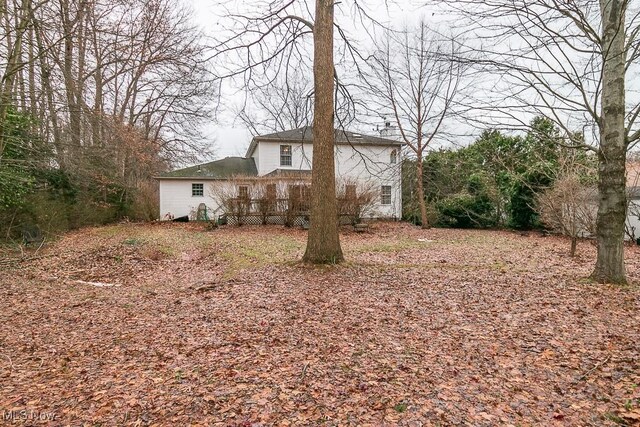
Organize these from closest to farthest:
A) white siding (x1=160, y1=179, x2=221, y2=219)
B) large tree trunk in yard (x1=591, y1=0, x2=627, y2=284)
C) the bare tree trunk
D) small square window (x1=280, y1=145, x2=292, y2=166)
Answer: large tree trunk in yard (x1=591, y1=0, x2=627, y2=284) < the bare tree trunk < white siding (x1=160, y1=179, x2=221, y2=219) < small square window (x1=280, y1=145, x2=292, y2=166)

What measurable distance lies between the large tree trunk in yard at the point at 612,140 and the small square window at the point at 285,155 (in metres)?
17.0

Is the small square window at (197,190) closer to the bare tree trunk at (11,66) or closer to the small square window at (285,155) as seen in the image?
the small square window at (285,155)

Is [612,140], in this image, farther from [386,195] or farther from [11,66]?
[386,195]

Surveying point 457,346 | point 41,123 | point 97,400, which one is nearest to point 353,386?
point 457,346

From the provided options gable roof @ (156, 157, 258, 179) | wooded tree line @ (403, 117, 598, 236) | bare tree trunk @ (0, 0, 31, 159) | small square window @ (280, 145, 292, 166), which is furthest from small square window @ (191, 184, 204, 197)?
wooded tree line @ (403, 117, 598, 236)

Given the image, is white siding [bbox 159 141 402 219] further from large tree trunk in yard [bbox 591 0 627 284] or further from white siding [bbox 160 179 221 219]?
large tree trunk in yard [bbox 591 0 627 284]

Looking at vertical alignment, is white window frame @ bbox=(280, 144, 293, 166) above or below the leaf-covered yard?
above

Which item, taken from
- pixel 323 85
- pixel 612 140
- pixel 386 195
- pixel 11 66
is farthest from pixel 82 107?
pixel 386 195

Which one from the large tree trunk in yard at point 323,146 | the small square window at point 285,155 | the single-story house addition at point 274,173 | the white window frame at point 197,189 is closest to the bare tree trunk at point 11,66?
the large tree trunk in yard at point 323,146

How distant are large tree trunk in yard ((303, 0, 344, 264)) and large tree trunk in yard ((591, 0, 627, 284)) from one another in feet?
14.8

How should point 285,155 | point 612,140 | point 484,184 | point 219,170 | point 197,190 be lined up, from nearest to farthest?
point 612,140 < point 484,184 < point 197,190 < point 285,155 < point 219,170

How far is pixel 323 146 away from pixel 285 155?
14.6 m

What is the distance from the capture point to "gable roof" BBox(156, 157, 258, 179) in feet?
67.5

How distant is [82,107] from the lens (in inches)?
364
